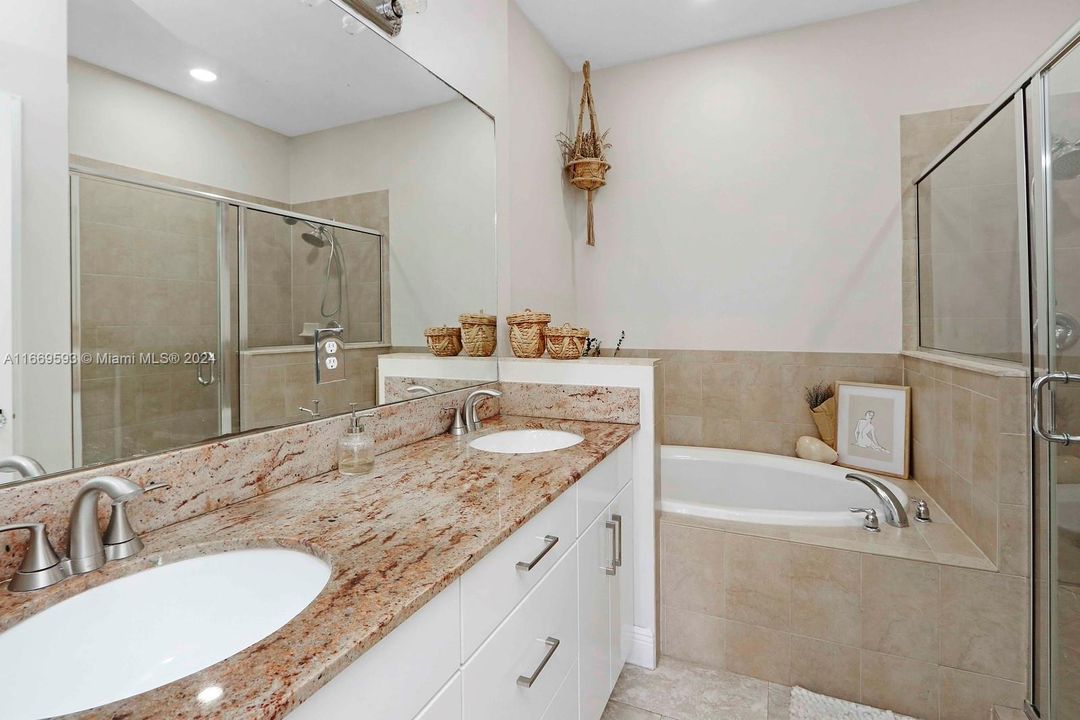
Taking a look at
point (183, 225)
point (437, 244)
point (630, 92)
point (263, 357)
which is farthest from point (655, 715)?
point (630, 92)

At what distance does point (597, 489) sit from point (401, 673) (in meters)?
0.85

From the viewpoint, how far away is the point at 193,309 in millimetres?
983

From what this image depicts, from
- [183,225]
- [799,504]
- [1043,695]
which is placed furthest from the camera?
[799,504]

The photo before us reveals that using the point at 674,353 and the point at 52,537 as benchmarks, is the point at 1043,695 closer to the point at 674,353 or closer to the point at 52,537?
the point at 674,353

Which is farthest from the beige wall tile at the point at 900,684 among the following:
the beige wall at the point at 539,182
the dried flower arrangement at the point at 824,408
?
the beige wall at the point at 539,182

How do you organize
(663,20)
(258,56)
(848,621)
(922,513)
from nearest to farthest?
1. (258,56)
2. (848,621)
3. (922,513)
4. (663,20)

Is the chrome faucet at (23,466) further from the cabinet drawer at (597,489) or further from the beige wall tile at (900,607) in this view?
the beige wall tile at (900,607)

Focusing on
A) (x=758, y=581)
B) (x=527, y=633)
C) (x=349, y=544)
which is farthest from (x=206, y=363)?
(x=758, y=581)

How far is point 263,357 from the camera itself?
3.75 ft

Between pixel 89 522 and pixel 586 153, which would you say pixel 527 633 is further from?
pixel 586 153

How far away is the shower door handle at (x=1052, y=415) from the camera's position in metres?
1.27

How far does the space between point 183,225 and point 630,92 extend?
8.70 ft

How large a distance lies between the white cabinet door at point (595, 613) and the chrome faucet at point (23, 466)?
3.45ft

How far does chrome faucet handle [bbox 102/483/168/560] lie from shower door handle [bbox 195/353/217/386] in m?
0.28
